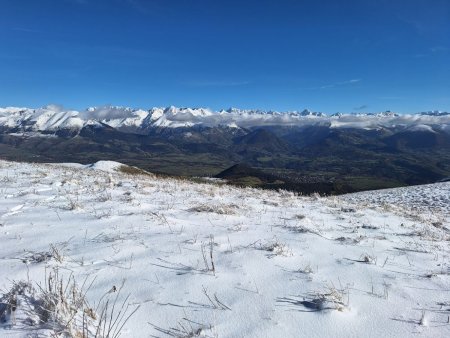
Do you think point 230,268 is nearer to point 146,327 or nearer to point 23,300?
point 146,327

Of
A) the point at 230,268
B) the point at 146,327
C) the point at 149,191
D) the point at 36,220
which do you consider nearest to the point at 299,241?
the point at 230,268

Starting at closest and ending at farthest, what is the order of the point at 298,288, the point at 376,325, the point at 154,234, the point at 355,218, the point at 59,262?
the point at 376,325 < the point at 298,288 < the point at 59,262 < the point at 154,234 < the point at 355,218

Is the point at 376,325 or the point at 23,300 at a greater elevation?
the point at 23,300

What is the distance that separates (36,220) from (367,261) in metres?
6.61

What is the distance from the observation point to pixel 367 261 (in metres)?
6.22

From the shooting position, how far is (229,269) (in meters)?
5.44

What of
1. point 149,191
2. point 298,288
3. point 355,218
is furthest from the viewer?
point 149,191

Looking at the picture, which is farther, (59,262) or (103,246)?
(103,246)

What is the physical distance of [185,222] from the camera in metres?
8.25

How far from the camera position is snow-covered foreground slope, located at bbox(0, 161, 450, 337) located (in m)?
3.99

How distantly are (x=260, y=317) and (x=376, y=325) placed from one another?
49.2 inches

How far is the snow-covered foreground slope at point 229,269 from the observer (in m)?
3.99

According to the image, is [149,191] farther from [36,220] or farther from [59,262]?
[59,262]

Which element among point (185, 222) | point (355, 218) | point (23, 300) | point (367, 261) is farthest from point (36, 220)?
point (355, 218)
